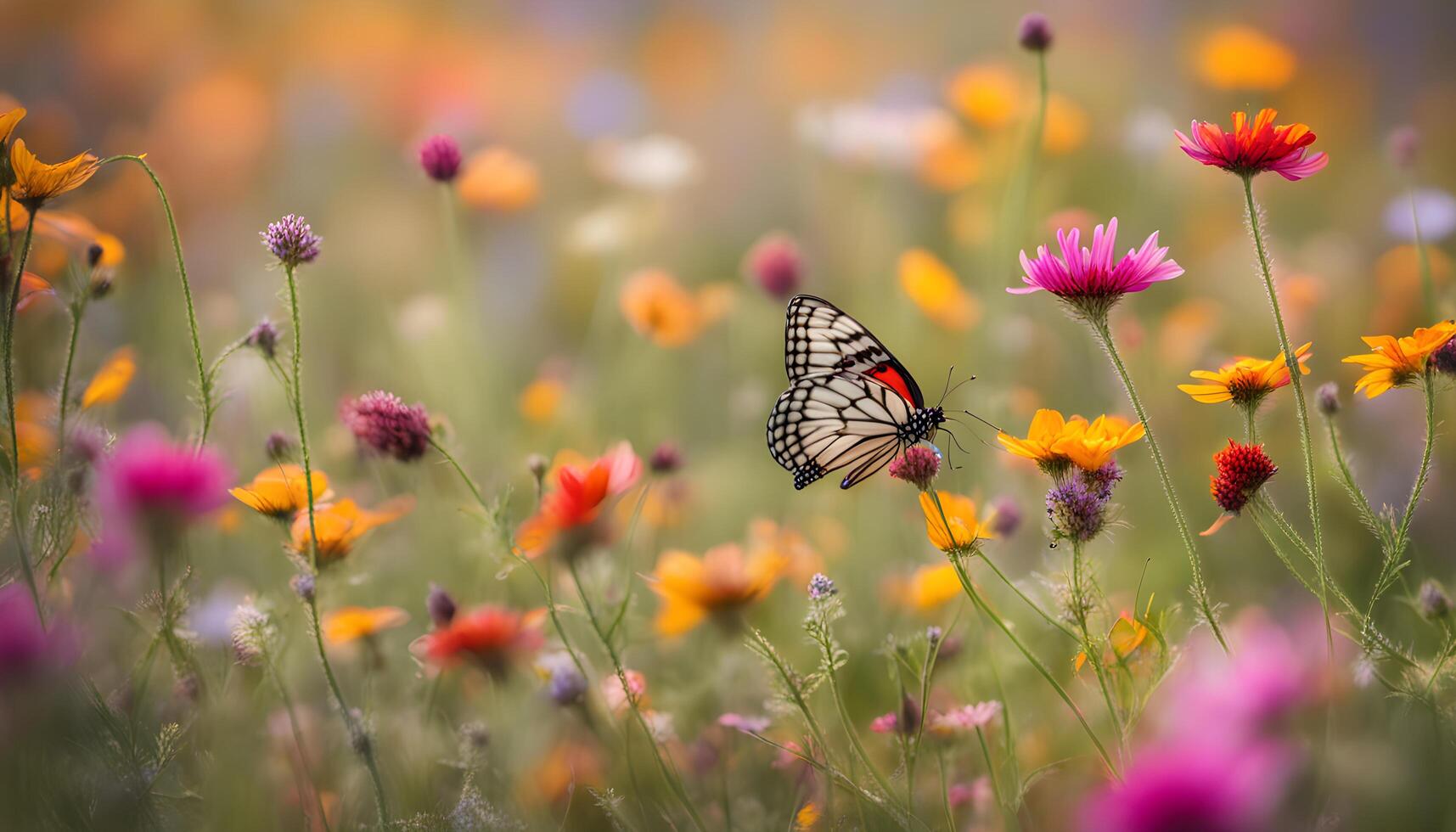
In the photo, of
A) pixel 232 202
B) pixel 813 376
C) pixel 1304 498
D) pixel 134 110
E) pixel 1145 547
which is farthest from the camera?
pixel 134 110

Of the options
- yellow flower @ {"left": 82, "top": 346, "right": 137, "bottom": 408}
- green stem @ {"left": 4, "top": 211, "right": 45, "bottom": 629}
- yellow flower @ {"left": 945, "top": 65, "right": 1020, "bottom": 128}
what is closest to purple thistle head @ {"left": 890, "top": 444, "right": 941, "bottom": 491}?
green stem @ {"left": 4, "top": 211, "right": 45, "bottom": 629}

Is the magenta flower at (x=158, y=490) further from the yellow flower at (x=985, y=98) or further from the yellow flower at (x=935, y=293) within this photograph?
the yellow flower at (x=985, y=98)

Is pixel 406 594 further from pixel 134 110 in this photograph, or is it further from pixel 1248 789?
pixel 134 110

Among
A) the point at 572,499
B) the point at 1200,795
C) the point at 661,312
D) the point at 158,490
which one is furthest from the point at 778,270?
the point at 1200,795

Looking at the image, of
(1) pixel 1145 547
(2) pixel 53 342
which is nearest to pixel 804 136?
(1) pixel 1145 547

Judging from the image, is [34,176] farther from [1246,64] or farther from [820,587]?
[1246,64]
